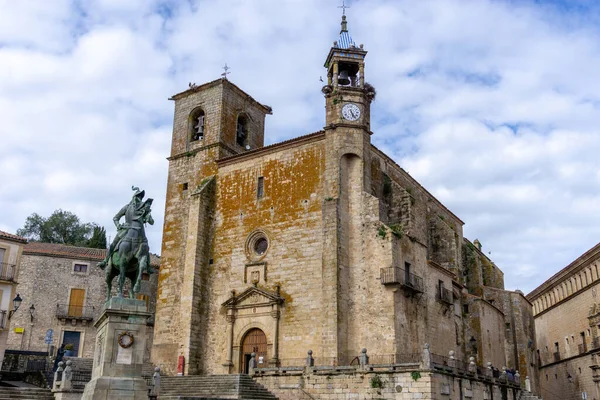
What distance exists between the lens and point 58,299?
33.5 meters

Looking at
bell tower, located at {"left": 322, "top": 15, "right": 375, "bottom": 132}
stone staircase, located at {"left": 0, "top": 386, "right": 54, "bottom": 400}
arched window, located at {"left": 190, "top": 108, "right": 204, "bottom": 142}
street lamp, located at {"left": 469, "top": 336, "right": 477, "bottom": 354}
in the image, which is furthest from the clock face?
stone staircase, located at {"left": 0, "top": 386, "right": 54, "bottom": 400}

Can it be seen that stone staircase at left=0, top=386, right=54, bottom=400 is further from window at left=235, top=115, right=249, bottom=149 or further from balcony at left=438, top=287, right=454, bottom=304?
window at left=235, top=115, right=249, bottom=149

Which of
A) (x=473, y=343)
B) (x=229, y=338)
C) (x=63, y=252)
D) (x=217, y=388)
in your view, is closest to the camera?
(x=217, y=388)

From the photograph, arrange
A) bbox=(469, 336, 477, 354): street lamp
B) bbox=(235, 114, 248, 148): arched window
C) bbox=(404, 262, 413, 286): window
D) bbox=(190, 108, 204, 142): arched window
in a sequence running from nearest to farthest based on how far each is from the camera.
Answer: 1. bbox=(404, 262, 413, 286): window
2. bbox=(469, 336, 477, 354): street lamp
3. bbox=(190, 108, 204, 142): arched window
4. bbox=(235, 114, 248, 148): arched window

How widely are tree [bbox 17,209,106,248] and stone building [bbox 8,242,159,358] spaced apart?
42.5ft

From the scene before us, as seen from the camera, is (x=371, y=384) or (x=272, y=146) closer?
(x=371, y=384)

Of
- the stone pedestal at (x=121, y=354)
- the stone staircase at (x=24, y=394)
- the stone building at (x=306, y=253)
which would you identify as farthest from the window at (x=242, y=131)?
the stone pedestal at (x=121, y=354)

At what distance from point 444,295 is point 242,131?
42.2 ft

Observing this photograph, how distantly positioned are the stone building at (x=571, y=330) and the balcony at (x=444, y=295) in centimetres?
1011

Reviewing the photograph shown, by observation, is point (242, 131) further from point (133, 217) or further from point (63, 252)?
point (133, 217)

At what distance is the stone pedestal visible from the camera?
1341 cm

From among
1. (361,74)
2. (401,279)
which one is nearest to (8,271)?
(401,279)

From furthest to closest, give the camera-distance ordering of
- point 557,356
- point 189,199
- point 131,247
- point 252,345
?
1. point 557,356
2. point 189,199
3. point 252,345
4. point 131,247

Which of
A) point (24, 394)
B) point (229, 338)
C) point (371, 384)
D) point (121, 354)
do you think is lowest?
point (24, 394)
